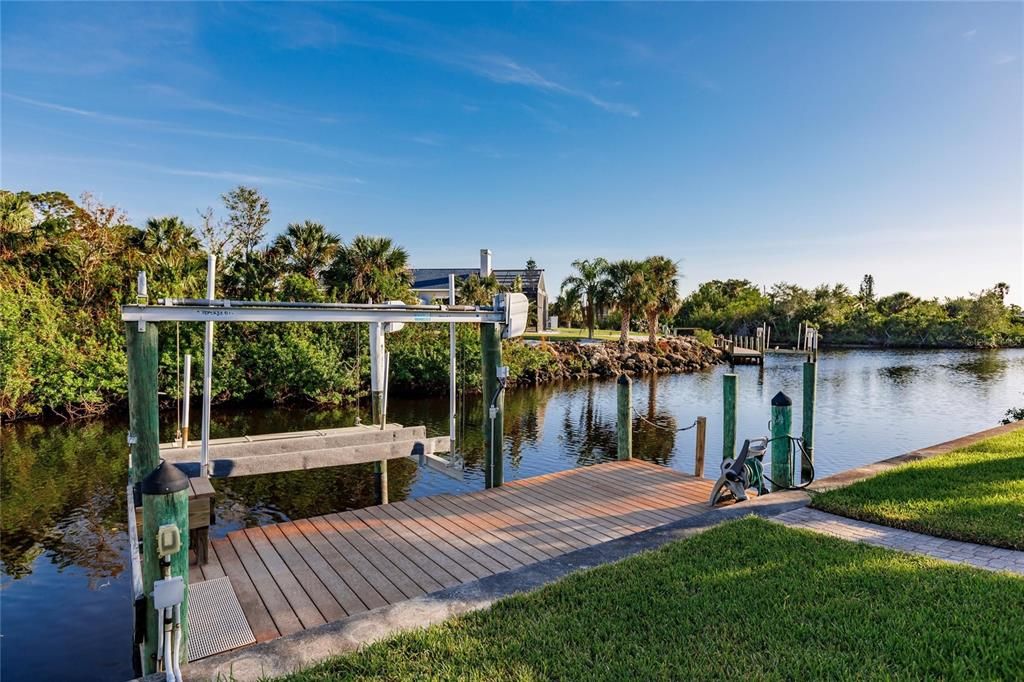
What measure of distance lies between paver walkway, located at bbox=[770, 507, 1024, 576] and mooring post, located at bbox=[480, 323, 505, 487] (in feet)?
12.1

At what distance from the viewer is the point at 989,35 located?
456 inches

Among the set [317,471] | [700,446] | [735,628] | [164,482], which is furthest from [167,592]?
[317,471]

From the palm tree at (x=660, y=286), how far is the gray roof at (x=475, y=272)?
1252cm

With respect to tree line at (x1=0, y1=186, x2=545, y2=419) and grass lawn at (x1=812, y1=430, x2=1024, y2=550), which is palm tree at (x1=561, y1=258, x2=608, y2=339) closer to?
tree line at (x1=0, y1=186, x2=545, y2=419)

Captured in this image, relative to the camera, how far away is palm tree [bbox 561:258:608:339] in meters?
40.5

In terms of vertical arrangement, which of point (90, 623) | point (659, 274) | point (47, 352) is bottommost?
point (90, 623)

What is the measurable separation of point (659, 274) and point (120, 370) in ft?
105

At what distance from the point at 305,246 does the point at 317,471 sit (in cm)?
1829

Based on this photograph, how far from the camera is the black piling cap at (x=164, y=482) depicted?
3291 mm

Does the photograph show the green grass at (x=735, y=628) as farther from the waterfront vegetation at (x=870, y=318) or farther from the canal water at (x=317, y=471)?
the waterfront vegetation at (x=870, y=318)

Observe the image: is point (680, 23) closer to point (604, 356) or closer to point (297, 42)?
point (297, 42)

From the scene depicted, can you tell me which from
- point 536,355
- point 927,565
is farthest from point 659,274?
point 927,565

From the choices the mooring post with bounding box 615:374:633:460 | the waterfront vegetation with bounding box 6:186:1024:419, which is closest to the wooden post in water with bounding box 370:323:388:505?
the waterfront vegetation with bounding box 6:186:1024:419

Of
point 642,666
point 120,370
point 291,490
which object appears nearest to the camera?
point 642,666
